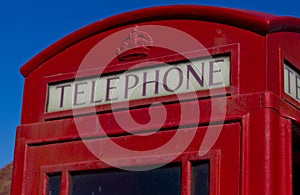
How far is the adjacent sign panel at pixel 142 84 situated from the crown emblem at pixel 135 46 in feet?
0.32

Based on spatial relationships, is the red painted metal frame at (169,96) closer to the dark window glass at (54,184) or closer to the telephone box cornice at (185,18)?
the telephone box cornice at (185,18)

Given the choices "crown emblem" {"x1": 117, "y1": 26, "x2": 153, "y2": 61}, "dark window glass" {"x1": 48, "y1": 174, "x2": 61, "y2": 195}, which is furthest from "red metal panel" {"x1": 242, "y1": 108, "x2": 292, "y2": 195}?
"dark window glass" {"x1": 48, "y1": 174, "x2": 61, "y2": 195}

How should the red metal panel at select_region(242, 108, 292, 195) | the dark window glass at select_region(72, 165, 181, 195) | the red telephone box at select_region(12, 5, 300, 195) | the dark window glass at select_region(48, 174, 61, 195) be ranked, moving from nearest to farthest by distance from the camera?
the red metal panel at select_region(242, 108, 292, 195) < the red telephone box at select_region(12, 5, 300, 195) < the dark window glass at select_region(72, 165, 181, 195) < the dark window glass at select_region(48, 174, 61, 195)

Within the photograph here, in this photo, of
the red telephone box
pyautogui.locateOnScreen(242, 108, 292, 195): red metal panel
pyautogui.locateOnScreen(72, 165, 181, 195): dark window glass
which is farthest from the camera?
pyautogui.locateOnScreen(72, 165, 181, 195): dark window glass

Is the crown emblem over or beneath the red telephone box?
over

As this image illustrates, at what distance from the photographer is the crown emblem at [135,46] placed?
402cm

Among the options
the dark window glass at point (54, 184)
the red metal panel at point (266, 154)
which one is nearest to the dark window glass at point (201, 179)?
the red metal panel at point (266, 154)

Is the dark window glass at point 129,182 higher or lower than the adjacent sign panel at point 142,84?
lower

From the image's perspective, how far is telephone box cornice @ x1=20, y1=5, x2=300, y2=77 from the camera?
3.73 m

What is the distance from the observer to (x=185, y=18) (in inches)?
156

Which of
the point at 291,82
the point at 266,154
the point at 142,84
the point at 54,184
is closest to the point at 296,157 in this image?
the point at 291,82

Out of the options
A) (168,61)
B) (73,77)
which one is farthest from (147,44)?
(73,77)

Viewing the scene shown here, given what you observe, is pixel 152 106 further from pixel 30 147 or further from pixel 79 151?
pixel 30 147

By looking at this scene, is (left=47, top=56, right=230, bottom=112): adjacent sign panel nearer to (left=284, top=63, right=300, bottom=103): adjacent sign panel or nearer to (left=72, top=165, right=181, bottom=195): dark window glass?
(left=284, top=63, right=300, bottom=103): adjacent sign panel
